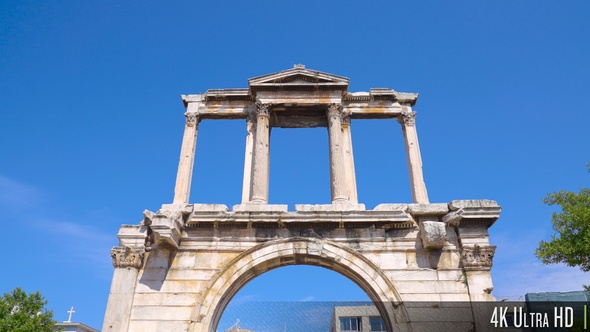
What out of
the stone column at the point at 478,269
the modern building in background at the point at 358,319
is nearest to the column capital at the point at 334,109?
the stone column at the point at 478,269

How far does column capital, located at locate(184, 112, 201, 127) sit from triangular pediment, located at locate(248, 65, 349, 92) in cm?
192

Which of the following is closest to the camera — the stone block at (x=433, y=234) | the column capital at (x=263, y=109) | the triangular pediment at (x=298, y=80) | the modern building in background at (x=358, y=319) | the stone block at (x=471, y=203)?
the stone block at (x=433, y=234)

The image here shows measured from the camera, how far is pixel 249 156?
12.4m

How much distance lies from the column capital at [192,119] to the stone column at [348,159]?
15.0ft

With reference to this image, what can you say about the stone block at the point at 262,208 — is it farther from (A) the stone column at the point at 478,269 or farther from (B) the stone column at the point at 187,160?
Answer: (A) the stone column at the point at 478,269

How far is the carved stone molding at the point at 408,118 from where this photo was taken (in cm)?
1271

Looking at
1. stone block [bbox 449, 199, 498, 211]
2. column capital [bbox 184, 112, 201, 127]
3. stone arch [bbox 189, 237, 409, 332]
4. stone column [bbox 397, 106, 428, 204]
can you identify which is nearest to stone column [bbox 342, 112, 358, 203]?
stone column [bbox 397, 106, 428, 204]

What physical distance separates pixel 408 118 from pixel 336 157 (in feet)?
9.84

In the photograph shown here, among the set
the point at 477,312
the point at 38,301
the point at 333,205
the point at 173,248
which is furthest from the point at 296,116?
the point at 38,301

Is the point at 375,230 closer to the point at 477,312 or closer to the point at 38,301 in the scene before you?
the point at 477,312

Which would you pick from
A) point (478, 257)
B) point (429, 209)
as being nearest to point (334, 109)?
point (429, 209)

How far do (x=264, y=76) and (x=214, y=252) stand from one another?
229 inches

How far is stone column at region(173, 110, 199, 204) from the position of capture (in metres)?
11.3

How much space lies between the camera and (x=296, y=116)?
13.5 m
